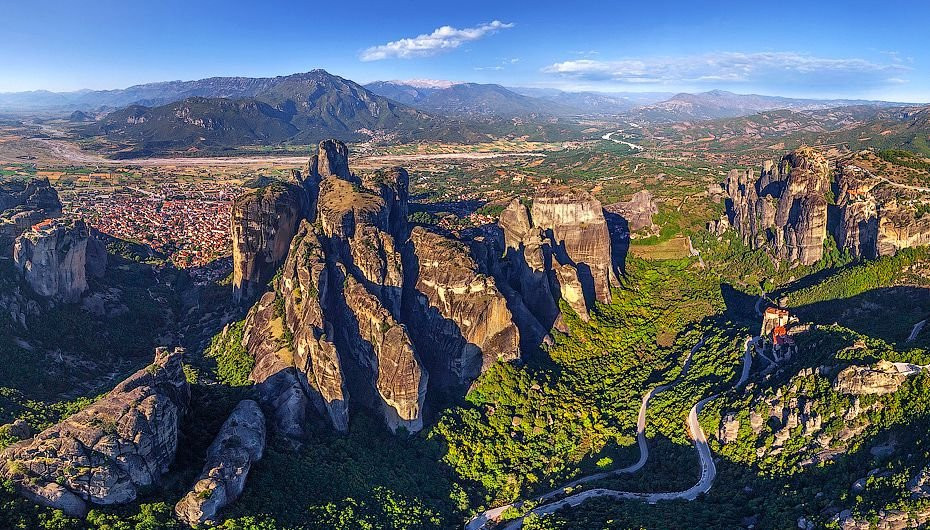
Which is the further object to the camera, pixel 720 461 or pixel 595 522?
pixel 720 461

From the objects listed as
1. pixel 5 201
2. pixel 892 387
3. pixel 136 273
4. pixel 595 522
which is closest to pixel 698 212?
pixel 892 387

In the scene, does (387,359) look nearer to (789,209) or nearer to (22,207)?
(22,207)

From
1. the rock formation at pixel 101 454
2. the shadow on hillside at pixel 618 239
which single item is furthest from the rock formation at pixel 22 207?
the shadow on hillside at pixel 618 239

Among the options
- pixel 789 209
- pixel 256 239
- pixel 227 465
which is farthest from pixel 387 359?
pixel 789 209

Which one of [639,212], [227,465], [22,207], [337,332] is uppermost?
[22,207]

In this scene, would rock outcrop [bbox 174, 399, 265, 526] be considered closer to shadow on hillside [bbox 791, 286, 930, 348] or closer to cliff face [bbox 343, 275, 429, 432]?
cliff face [bbox 343, 275, 429, 432]

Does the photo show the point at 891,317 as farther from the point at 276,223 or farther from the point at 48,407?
the point at 48,407
